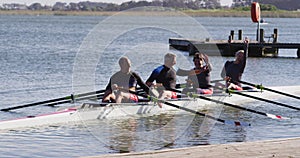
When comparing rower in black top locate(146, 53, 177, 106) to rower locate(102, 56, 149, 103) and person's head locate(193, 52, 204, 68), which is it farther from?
person's head locate(193, 52, 204, 68)

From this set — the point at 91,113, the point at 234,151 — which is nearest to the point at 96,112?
the point at 91,113

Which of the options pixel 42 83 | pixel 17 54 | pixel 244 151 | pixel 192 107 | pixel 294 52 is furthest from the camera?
pixel 294 52

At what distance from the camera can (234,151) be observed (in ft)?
30.6

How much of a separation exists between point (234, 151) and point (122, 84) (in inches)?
255

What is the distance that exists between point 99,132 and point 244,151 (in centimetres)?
534

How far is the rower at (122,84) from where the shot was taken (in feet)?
50.3

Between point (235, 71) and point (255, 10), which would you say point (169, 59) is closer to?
point (235, 71)

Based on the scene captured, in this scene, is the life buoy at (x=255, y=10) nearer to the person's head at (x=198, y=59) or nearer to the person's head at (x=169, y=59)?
the person's head at (x=198, y=59)

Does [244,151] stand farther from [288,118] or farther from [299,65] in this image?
[299,65]

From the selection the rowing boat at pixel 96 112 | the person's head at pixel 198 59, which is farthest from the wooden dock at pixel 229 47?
the rowing boat at pixel 96 112

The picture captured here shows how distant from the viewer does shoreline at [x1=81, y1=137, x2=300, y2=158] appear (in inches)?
358

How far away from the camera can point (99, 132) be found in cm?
1419

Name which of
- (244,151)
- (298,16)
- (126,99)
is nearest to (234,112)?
(126,99)

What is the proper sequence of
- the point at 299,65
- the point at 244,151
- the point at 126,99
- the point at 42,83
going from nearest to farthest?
the point at 244,151, the point at 126,99, the point at 42,83, the point at 299,65
